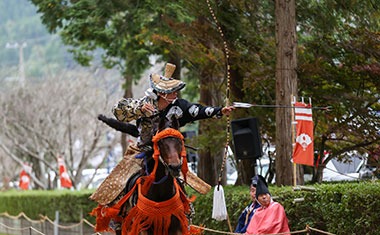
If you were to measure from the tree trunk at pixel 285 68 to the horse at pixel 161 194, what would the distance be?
4.93 m

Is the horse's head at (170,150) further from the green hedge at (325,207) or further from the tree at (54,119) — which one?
the tree at (54,119)

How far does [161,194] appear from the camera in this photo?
32.4ft

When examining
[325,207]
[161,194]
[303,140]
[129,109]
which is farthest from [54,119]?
[161,194]

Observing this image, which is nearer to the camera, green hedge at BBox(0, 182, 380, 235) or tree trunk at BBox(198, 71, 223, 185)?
green hedge at BBox(0, 182, 380, 235)

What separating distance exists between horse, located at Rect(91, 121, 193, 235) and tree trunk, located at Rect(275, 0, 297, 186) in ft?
16.2

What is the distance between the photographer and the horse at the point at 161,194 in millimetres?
9297

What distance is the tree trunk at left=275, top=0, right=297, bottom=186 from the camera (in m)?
15.1

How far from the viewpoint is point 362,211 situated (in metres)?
12.0

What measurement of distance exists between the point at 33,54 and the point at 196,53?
60267mm

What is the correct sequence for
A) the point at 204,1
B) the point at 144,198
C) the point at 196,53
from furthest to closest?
the point at 196,53
the point at 204,1
the point at 144,198

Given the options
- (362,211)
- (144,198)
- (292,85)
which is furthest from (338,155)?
(144,198)

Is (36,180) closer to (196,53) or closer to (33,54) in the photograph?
(196,53)

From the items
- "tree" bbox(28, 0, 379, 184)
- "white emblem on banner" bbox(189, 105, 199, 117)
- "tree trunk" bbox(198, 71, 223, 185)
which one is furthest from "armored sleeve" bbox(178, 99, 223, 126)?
"tree trunk" bbox(198, 71, 223, 185)

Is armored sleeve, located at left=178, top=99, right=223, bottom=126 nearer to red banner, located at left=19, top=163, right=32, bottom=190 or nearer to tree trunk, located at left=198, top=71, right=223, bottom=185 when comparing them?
tree trunk, located at left=198, top=71, right=223, bottom=185
